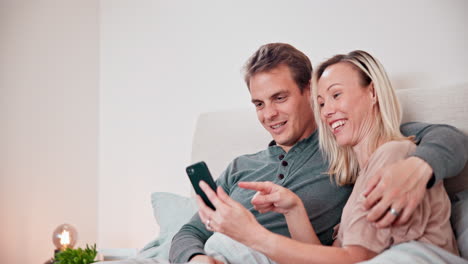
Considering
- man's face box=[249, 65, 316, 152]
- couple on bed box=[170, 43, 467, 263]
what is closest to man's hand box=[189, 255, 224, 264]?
couple on bed box=[170, 43, 467, 263]

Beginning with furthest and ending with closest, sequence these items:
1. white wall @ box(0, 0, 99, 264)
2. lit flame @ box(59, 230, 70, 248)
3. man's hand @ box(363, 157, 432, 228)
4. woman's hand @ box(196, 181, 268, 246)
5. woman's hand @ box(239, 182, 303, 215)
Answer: white wall @ box(0, 0, 99, 264)
lit flame @ box(59, 230, 70, 248)
woman's hand @ box(239, 182, 303, 215)
woman's hand @ box(196, 181, 268, 246)
man's hand @ box(363, 157, 432, 228)

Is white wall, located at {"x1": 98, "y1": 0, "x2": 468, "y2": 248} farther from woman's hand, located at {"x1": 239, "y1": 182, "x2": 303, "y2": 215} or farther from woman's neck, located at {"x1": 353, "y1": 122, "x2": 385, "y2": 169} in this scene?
woman's hand, located at {"x1": 239, "y1": 182, "x2": 303, "y2": 215}

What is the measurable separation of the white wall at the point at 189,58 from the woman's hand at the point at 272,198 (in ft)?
2.52

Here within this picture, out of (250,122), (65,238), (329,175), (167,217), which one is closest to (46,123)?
(65,238)

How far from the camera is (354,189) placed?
112 cm

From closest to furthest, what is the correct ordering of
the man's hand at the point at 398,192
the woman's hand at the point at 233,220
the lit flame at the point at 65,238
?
the man's hand at the point at 398,192
the woman's hand at the point at 233,220
the lit flame at the point at 65,238

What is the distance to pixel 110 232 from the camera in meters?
2.88

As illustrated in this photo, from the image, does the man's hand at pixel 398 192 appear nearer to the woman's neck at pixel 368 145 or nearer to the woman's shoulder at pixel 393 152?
the woman's shoulder at pixel 393 152

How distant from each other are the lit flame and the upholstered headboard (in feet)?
2.74

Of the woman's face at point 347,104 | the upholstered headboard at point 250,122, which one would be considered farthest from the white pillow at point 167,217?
the woman's face at point 347,104

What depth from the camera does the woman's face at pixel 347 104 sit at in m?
1.21

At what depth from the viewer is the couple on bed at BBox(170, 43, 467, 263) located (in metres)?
0.97

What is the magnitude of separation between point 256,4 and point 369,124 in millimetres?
1183

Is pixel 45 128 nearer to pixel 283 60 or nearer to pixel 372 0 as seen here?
pixel 283 60
